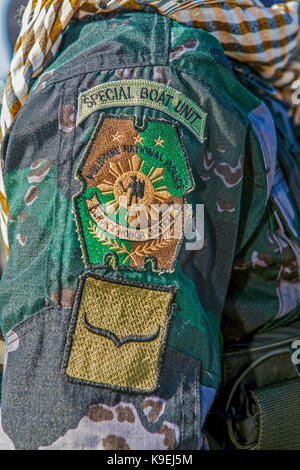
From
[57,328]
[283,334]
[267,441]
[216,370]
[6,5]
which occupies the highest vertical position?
[6,5]

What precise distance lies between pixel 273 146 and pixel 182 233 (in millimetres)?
323

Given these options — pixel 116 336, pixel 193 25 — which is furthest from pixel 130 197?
pixel 193 25

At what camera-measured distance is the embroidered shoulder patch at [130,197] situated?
626 mm

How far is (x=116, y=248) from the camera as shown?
0.62 m

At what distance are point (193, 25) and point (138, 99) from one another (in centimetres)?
25

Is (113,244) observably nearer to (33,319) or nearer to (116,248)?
(116,248)

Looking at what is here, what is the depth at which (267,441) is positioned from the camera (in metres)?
0.84

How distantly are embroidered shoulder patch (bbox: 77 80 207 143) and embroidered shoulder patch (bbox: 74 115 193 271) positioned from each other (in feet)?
0.10

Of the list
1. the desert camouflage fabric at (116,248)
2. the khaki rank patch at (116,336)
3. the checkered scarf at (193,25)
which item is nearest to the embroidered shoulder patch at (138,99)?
the desert camouflage fabric at (116,248)

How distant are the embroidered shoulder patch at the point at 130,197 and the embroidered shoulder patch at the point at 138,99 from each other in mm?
31

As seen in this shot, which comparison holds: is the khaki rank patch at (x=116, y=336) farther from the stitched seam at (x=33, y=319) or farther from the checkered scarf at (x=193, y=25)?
the checkered scarf at (x=193, y=25)

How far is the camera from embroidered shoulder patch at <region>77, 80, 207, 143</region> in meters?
0.67

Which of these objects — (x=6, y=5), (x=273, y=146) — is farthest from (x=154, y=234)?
(x=6, y=5)

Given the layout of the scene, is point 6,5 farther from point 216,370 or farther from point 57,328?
point 216,370
